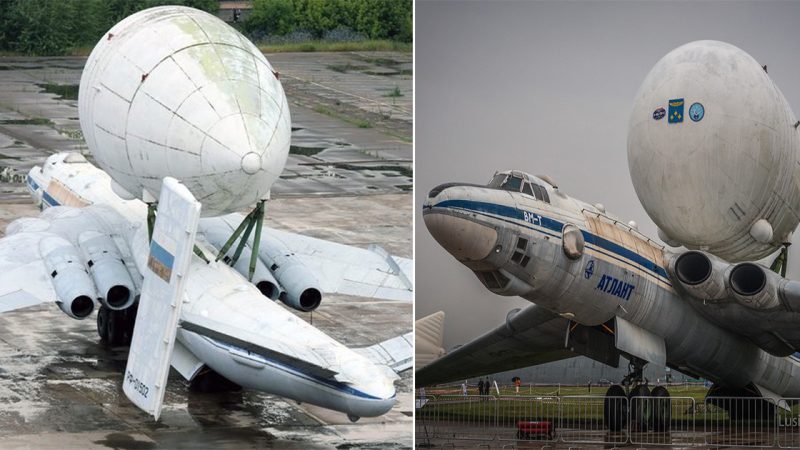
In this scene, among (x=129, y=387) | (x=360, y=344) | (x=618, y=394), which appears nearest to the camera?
(x=129, y=387)

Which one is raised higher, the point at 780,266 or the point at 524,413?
the point at 780,266

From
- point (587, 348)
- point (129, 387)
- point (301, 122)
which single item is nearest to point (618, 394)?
point (587, 348)

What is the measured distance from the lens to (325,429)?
74.1ft

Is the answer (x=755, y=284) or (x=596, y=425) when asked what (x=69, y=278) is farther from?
(x=755, y=284)

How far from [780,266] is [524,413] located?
564cm

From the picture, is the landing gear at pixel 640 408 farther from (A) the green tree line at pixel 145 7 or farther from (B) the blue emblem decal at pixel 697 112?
(A) the green tree line at pixel 145 7

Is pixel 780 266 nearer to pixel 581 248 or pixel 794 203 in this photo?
pixel 794 203

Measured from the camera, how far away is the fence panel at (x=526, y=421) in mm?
23922

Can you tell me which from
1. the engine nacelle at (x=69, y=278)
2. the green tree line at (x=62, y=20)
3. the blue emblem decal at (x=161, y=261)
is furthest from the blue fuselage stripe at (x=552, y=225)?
the green tree line at (x=62, y=20)

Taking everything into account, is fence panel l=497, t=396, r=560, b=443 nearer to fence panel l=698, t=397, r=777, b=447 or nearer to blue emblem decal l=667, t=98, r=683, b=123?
fence panel l=698, t=397, r=777, b=447

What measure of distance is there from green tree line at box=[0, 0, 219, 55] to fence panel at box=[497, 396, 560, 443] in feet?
96.0

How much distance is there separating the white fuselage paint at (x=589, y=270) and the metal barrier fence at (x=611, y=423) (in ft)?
2.79

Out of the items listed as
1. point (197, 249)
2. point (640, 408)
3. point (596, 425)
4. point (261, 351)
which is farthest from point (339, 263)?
point (640, 408)

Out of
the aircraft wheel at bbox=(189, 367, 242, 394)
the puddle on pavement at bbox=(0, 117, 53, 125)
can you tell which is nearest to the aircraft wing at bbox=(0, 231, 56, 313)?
the aircraft wheel at bbox=(189, 367, 242, 394)
